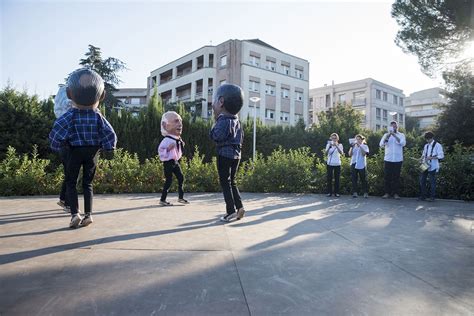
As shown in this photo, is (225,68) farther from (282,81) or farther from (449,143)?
(449,143)

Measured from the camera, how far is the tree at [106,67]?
35.0 meters

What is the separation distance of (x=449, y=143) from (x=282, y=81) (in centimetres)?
2208

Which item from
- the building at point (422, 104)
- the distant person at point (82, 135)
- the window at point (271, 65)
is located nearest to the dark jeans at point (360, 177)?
the distant person at point (82, 135)

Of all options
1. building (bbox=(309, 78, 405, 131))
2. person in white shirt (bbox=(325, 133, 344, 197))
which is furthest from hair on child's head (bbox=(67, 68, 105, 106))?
building (bbox=(309, 78, 405, 131))

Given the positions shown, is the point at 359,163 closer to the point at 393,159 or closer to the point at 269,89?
the point at 393,159

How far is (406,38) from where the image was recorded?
52.8 ft

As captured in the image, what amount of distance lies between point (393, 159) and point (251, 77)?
1297 inches

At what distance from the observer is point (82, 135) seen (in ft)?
14.0

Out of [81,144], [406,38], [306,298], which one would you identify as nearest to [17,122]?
[81,144]

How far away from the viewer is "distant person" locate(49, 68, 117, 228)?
421cm

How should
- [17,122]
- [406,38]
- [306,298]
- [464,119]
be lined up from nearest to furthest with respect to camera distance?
[306,298] → [17,122] → [406,38] → [464,119]

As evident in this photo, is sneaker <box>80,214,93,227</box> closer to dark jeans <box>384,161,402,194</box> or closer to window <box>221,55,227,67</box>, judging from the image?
dark jeans <box>384,161,402,194</box>

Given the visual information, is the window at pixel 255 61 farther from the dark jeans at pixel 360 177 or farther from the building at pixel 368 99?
the dark jeans at pixel 360 177

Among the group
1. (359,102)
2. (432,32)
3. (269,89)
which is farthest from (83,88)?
(359,102)
